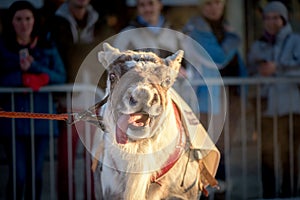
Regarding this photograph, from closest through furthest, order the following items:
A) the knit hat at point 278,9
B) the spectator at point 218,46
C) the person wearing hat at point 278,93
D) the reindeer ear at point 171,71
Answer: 1. the reindeer ear at point 171,71
2. the spectator at point 218,46
3. the person wearing hat at point 278,93
4. the knit hat at point 278,9

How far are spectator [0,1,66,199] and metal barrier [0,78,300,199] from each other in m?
0.10

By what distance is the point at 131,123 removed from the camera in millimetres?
4586

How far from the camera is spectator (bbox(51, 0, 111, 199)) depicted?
7.31 metres

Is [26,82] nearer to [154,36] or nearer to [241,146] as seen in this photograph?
[154,36]

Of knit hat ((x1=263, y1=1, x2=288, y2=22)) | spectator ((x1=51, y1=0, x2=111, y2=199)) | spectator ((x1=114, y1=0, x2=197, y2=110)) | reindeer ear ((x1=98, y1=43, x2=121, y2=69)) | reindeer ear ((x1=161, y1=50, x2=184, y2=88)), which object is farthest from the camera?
knit hat ((x1=263, y1=1, x2=288, y2=22))

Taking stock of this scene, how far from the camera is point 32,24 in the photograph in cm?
703

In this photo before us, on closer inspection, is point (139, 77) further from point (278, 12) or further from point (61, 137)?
point (278, 12)

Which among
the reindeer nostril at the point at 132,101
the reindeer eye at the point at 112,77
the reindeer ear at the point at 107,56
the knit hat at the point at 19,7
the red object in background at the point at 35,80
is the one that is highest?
the knit hat at the point at 19,7

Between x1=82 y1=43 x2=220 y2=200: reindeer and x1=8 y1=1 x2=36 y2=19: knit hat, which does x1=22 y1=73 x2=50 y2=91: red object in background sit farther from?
x1=82 y1=43 x2=220 y2=200: reindeer

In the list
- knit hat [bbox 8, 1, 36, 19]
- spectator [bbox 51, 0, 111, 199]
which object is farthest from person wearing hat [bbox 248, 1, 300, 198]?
knit hat [bbox 8, 1, 36, 19]

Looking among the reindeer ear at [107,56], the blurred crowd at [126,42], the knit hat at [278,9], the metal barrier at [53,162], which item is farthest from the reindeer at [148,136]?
the knit hat at [278,9]

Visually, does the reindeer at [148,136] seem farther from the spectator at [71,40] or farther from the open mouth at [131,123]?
the spectator at [71,40]

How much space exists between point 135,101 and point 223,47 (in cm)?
324

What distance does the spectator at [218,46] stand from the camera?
7207mm
